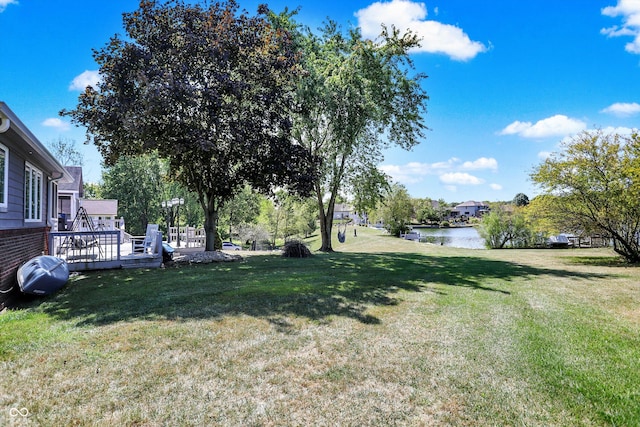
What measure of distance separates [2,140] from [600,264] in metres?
16.6

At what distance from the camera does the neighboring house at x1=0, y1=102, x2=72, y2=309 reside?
617 cm

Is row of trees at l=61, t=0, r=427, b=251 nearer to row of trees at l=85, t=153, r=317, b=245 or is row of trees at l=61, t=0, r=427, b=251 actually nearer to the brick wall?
the brick wall

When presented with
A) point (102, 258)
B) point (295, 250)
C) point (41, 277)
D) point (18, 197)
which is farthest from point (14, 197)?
point (295, 250)

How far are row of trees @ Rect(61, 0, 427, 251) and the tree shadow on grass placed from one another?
13.3 feet

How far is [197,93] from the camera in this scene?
1066 centimetres

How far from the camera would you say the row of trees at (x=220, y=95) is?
10430 mm

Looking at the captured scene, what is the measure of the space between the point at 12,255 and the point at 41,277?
115 cm

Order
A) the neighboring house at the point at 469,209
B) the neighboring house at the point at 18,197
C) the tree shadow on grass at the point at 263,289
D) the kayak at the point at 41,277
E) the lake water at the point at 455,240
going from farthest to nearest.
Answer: the neighboring house at the point at 469,209 → the lake water at the point at 455,240 → the kayak at the point at 41,277 → the neighboring house at the point at 18,197 → the tree shadow on grass at the point at 263,289

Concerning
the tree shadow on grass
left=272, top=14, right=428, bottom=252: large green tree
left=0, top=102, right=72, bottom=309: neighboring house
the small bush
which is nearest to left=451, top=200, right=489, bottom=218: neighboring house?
left=272, top=14, right=428, bottom=252: large green tree

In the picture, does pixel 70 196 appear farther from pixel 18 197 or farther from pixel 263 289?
pixel 263 289

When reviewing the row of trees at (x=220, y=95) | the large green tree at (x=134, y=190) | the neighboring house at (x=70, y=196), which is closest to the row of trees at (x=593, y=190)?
the row of trees at (x=220, y=95)

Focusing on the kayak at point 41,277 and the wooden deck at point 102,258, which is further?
the wooden deck at point 102,258

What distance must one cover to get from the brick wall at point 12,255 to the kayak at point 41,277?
8.8 inches

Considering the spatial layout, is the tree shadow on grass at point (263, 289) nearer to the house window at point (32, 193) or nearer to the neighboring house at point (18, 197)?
the neighboring house at point (18, 197)
